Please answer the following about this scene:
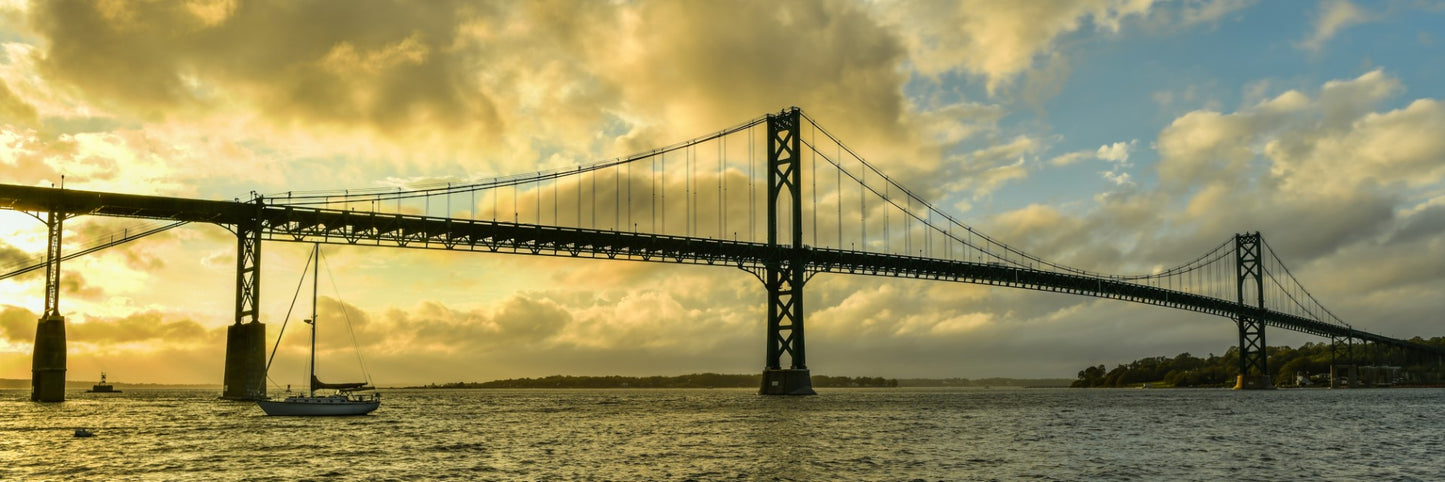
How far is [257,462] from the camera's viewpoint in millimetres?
39781

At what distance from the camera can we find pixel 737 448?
4519cm

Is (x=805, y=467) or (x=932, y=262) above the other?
(x=932, y=262)

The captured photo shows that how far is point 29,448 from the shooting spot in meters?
45.8

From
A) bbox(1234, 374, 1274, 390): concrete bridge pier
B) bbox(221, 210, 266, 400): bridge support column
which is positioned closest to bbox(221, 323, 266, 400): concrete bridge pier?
bbox(221, 210, 266, 400): bridge support column

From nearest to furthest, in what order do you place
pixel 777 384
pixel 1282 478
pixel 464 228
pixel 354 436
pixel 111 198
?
1. pixel 1282 478
2. pixel 354 436
3. pixel 111 198
4. pixel 464 228
5. pixel 777 384

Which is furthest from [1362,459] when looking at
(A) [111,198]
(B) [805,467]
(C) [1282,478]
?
(A) [111,198]

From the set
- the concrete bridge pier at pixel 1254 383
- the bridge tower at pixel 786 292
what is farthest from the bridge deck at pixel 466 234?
the concrete bridge pier at pixel 1254 383

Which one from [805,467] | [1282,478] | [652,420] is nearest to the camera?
[1282,478]

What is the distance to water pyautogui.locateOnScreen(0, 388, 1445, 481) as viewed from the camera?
36781 mm

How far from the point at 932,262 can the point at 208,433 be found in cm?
7020

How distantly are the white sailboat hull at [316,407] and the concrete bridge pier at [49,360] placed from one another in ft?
54.1

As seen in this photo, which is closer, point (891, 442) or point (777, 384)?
point (891, 442)

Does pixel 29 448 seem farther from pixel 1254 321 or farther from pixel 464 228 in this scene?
pixel 1254 321

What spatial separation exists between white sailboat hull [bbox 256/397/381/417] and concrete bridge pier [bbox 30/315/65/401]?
16489mm
